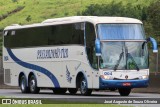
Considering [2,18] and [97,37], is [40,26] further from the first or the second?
[2,18]

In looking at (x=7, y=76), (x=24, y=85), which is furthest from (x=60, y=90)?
(x=7, y=76)

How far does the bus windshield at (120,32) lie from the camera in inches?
1259

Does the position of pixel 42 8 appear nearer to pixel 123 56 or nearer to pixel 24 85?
pixel 24 85

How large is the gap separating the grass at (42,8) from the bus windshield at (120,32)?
2652 inches

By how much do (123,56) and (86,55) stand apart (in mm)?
1864

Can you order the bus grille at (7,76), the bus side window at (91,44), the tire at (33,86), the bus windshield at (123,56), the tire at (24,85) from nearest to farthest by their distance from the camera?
the bus windshield at (123,56), the bus side window at (91,44), the tire at (33,86), the tire at (24,85), the bus grille at (7,76)

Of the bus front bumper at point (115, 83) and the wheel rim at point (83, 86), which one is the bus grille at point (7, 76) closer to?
the wheel rim at point (83, 86)

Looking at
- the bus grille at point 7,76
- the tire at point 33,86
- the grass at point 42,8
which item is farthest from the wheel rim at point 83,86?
the grass at point 42,8

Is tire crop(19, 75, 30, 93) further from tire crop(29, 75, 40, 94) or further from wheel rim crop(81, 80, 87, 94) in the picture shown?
wheel rim crop(81, 80, 87, 94)

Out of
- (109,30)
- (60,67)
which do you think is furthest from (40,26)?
(109,30)

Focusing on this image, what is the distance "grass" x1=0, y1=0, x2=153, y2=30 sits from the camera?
104 metres

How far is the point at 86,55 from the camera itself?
107 feet

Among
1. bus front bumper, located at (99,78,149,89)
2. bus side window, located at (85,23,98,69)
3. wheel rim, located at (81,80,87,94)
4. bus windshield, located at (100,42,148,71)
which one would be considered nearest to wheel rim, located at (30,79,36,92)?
wheel rim, located at (81,80,87,94)

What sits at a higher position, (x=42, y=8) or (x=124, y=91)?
(x=124, y=91)
